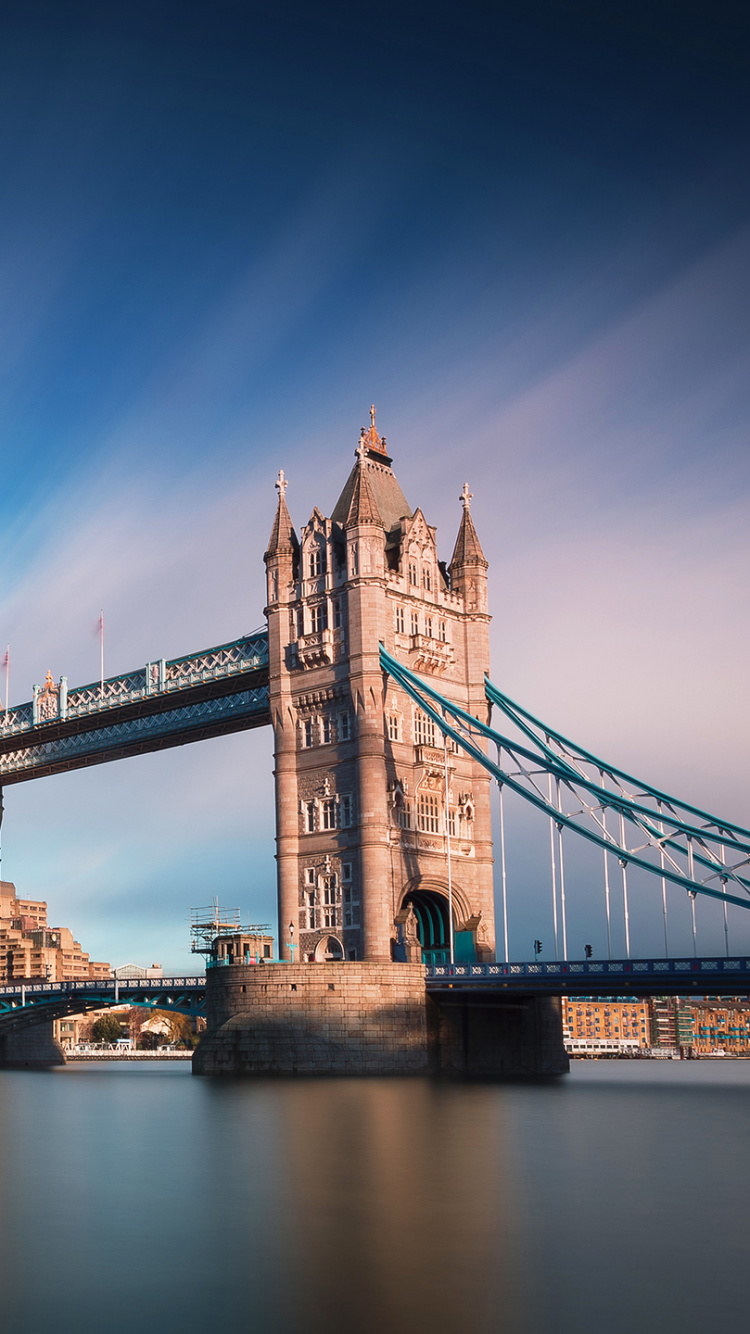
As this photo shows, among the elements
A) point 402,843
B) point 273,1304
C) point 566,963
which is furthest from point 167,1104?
point 273,1304

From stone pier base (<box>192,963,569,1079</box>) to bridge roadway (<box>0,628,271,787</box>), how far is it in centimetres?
1865

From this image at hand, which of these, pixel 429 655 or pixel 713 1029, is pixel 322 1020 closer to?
pixel 429 655

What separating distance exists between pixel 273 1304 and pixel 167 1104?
1270 inches

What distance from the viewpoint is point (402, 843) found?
63.4 metres

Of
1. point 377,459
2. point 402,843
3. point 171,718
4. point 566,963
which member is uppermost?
point 377,459

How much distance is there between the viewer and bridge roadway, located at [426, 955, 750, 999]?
48.6 metres

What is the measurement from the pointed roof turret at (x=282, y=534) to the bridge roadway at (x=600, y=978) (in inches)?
893

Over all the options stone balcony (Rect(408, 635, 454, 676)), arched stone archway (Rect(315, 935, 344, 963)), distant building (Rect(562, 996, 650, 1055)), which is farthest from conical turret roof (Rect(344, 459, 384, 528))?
distant building (Rect(562, 996, 650, 1055))

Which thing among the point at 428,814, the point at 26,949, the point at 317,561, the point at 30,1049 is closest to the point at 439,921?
the point at 428,814

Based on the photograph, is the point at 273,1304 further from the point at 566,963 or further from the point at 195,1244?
the point at 566,963

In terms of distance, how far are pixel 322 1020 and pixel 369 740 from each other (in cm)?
1328

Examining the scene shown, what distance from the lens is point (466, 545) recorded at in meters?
70.7

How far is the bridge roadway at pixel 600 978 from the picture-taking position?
48.6m

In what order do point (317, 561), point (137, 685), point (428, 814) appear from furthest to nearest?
1. point (137, 685)
2. point (317, 561)
3. point (428, 814)
